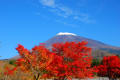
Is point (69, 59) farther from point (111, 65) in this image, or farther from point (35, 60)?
point (111, 65)

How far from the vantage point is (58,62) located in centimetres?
3002

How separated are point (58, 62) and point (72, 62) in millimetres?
2312

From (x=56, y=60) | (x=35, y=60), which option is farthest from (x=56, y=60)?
(x=35, y=60)

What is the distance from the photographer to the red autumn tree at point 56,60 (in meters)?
29.1

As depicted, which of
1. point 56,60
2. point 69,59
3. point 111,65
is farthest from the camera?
point 111,65

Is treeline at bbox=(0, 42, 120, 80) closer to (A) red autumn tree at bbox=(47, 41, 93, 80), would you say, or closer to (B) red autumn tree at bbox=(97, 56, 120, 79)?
(A) red autumn tree at bbox=(47, 41, 93, 80)

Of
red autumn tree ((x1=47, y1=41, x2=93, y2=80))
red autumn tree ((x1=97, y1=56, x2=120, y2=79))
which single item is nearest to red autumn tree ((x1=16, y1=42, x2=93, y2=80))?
red autumn tree ((x1=47, y1=41, x2=93, y2=80))

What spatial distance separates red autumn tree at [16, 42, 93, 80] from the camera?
2909 centimetres

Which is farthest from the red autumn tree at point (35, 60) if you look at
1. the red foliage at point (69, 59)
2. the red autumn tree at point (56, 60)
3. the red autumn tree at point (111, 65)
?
the red autumn tree at point (111, 65)

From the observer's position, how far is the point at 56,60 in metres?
30.2

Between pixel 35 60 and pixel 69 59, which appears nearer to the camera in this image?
pixel 35 60

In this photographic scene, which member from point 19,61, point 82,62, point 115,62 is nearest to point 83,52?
point 82,62

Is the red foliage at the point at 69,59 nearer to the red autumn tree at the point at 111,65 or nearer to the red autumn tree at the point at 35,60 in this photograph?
the red autumn tree at the point at 35,60

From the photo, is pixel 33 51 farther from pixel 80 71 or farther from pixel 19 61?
pixel 80 71
